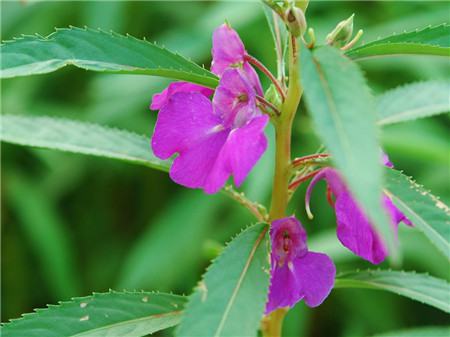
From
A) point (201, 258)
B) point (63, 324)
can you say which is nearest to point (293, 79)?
point (63, 324)

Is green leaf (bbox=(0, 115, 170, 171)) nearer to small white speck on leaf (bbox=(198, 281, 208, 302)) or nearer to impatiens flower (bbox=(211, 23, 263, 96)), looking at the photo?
impatiens flower (bbox=(211, 23, 263, 96))

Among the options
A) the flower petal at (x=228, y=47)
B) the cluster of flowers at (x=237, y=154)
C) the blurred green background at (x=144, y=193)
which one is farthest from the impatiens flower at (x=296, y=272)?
the blurred green background at (x=144, y=193)

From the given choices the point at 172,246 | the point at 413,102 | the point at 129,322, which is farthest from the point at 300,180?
the point at 172,246

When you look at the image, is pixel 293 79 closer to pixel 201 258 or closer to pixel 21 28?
pixel 201 258

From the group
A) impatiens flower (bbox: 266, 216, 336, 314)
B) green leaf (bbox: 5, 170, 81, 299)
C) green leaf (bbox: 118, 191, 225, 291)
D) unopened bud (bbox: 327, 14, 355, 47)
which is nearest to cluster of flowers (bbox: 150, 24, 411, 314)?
impatiens flower (bbox: 266, 216, 336, 314)

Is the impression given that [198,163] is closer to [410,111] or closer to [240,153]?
[240,153]

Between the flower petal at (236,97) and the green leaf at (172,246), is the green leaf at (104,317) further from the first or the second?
the green leaf at (172,246)

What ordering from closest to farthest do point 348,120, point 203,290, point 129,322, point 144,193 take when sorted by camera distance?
point 348,120 → point 203,290 → point 129,322 → point 144,193
